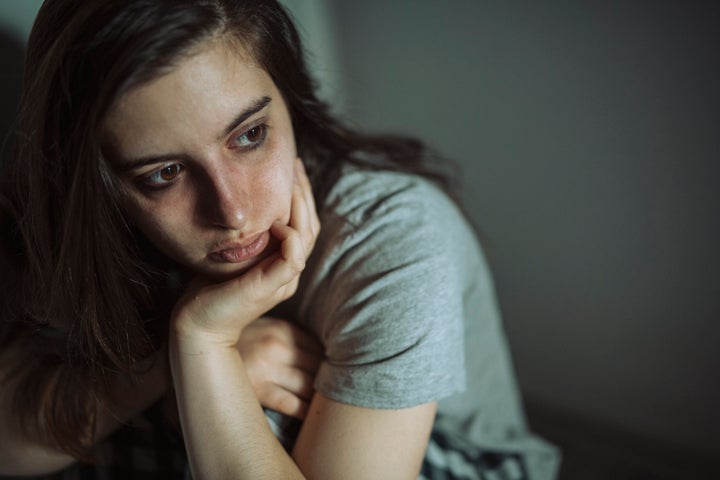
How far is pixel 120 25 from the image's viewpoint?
0.53 m

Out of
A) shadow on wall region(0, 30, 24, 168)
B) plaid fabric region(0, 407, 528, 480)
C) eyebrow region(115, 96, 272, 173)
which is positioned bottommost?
plaid fabric region(0, 407, 528, 480)

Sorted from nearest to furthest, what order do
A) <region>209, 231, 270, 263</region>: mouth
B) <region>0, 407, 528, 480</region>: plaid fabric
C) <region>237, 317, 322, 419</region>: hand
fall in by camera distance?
<region>209, 231, 270, 263</region>: mouth < <region>237, 317, 322, 419</region>: hand < <region>0, 407, 528, 480</region>: plaid fabric

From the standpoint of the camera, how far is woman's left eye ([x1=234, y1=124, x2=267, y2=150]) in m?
0.61

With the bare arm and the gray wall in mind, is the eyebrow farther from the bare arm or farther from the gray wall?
the gray wall

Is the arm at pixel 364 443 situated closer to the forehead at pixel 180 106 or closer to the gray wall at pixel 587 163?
the forehead at pixel 180 106

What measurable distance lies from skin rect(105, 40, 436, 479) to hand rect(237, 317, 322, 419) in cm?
2

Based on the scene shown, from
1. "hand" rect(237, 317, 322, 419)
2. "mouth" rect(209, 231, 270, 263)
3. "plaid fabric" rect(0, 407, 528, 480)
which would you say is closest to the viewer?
"mouth" rect(209, 231, 270, 263)

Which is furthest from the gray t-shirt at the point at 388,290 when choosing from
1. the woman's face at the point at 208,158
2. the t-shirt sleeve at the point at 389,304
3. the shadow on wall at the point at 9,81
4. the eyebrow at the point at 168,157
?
the shadow on wall at the point at 9,81

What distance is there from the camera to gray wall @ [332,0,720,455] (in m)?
0.93

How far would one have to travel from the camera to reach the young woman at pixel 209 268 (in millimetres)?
559

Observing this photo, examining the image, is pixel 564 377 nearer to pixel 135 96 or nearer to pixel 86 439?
pixel 86 439

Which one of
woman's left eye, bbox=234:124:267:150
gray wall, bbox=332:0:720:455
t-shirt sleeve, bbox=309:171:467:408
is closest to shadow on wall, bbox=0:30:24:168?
woman's left eye, bbox=234:124:267:150

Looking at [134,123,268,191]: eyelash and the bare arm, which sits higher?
[134,123,268,191]: eyelash

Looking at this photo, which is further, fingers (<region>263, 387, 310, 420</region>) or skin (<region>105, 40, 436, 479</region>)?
fingers (<region>263, 387, 310, 420</region>)
